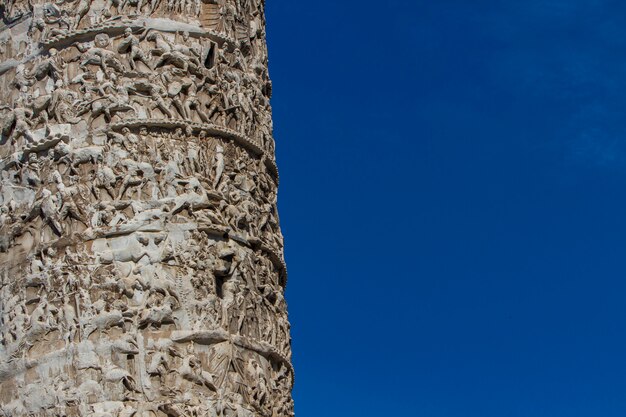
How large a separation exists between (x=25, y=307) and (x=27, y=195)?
Answer: 35.8 inches

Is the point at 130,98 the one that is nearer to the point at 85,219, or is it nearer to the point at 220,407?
the point at 85,219

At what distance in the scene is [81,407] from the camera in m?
10.2

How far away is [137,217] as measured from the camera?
35.2ft

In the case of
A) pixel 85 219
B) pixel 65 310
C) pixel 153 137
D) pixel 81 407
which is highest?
pixel 153 137

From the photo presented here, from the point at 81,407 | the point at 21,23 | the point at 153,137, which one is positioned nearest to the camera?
the point at 81,407

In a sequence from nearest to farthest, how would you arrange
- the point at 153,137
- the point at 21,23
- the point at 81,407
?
the point at 81,407
the point at 153,137
the point at 21,23

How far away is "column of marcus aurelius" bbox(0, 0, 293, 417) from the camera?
10.4 metres

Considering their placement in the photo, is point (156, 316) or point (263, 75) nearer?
point (156, 316)

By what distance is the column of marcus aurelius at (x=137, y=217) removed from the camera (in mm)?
10375

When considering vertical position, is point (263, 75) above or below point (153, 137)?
above

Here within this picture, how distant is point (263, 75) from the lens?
1228cm

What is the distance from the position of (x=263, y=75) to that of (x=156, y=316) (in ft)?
8.90

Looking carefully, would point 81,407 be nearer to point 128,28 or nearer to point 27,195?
point 27,195

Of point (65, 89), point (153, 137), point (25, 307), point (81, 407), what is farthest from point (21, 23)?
point (81, 407)
